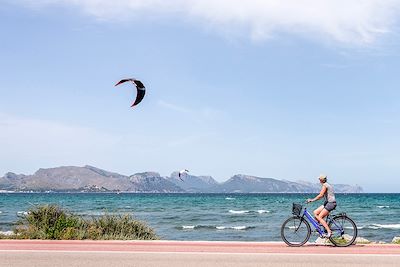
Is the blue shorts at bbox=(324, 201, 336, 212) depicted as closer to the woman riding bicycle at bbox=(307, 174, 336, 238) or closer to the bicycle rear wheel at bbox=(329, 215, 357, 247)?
the woman riding bicycle at bbox=(307, 174, 336, 238)

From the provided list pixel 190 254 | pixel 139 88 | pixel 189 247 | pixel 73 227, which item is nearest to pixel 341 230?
pixel 189 247

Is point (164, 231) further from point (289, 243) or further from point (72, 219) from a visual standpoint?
point (289, 243)

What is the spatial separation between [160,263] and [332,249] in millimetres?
4509

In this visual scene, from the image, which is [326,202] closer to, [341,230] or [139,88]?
[341,230]

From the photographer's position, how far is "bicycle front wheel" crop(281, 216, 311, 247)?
1428cm

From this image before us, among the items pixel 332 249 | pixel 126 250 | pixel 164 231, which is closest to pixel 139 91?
pixel 126 250

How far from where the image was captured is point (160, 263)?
38.0 ft

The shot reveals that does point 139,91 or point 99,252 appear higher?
point 139,91

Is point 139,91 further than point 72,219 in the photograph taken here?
No

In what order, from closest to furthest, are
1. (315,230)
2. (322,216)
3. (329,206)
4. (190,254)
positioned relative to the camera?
1. (190,254)
2. (329,206)
3. (322,216)
4. (315,230)

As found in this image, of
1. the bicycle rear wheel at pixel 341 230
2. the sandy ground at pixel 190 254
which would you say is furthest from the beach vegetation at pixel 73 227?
the bicycle rear wheel at pixel 341 230

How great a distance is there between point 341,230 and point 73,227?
8.40 m

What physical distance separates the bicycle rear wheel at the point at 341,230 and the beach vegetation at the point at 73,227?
637 cm

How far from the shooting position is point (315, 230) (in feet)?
47.0
